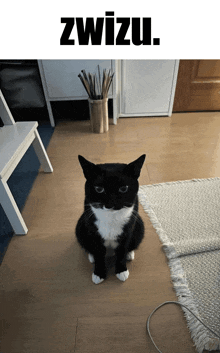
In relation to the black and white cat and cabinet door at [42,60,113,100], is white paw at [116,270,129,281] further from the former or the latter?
cabinet door at [42,60,113,100]

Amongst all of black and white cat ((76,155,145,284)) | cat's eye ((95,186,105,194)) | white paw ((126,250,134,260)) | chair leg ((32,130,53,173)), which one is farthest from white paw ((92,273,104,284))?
chair leg ((32,130,53,173))

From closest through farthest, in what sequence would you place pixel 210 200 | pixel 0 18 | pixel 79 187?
pixel 210 200 → pixel 79 187 → pixel 0 18

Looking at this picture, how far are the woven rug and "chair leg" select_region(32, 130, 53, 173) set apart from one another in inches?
26.6

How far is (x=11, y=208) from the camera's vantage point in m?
0.94

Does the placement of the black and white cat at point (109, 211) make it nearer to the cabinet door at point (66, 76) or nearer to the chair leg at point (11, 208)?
the chair leg at point (11, 208)

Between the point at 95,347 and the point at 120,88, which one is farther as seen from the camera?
the point at 120,88

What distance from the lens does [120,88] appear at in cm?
203

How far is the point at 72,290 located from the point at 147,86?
1.89 m

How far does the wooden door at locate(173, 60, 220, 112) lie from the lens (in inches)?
79.0

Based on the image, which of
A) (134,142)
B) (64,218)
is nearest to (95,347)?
(64,218)

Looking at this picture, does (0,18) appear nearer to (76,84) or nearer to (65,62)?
(65,62)

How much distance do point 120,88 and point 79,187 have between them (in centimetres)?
122

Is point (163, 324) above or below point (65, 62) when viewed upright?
below

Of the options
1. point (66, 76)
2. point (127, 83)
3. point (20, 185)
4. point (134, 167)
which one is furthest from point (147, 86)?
point (134, 167)
